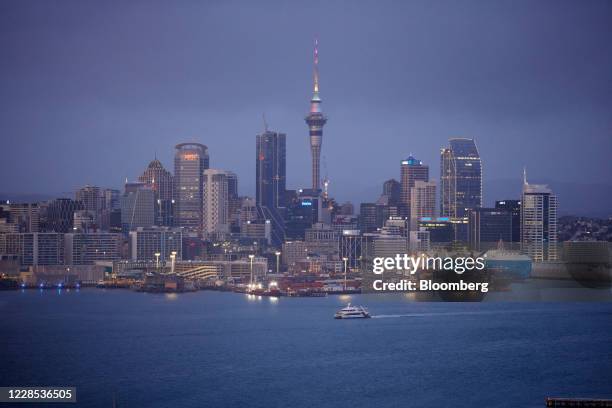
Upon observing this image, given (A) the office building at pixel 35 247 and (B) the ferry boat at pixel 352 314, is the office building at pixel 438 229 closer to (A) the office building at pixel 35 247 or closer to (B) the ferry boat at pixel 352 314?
(A) the office building at pixel 35 247

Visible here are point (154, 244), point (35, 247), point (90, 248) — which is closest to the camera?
point (35, 247)

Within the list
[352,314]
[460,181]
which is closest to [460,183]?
[460,181]

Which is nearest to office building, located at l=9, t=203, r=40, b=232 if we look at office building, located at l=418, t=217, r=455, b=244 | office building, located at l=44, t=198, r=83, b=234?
office building, located at l=44, t=198, r=83, b=234

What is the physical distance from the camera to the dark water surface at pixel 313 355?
15.0 m

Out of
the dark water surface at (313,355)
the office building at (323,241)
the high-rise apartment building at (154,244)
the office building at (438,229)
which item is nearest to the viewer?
the dark water surface at (313,355)

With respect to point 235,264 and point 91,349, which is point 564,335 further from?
point 235,264

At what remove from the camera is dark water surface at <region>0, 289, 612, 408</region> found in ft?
49.1

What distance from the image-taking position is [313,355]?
18969 millimetres

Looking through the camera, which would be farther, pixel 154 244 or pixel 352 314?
pixel 154 244

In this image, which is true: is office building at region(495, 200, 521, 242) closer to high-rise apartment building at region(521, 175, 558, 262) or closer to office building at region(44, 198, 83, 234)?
high-rise apartment building at region(521, 175, 558, 262)

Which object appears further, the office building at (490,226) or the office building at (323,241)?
the office building at (323,241)

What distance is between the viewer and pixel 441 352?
19125 mm

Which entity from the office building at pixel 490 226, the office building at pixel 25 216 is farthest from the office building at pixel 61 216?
the office building at pixel 490 226

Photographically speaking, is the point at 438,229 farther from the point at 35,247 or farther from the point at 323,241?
the point at 35,247
